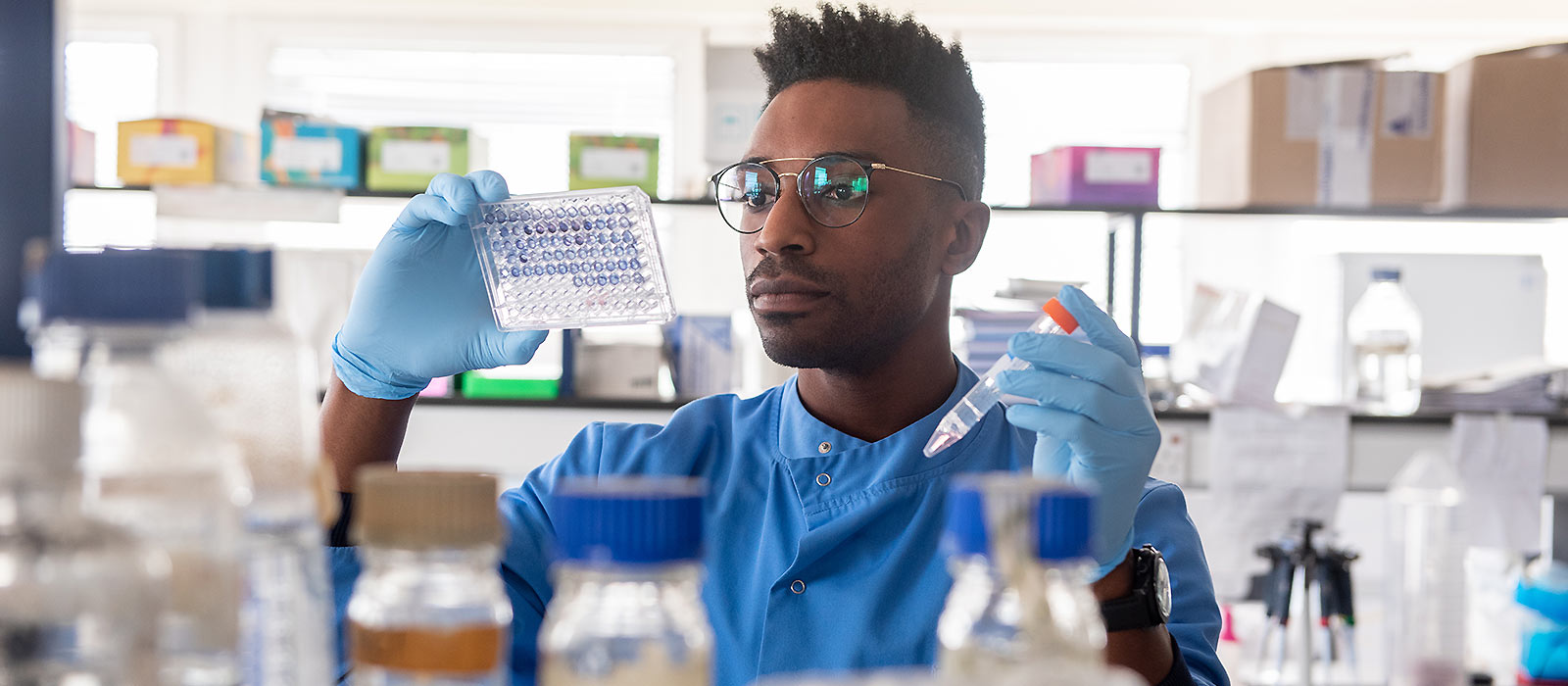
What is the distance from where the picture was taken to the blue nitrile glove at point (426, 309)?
43.7 inches

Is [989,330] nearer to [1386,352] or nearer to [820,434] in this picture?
[1386,352]

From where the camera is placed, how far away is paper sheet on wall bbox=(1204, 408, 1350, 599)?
101 inches

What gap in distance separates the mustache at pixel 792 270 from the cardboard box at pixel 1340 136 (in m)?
1.56

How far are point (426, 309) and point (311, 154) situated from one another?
5.45 ft

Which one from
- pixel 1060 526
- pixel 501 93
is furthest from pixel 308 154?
pixel 1060 526

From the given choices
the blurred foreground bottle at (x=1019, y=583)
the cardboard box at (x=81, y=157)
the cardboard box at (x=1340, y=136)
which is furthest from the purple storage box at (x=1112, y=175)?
the blurred foreground bottle at (x=1019, y=583)

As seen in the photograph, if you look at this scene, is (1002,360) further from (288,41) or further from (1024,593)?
(288,41)

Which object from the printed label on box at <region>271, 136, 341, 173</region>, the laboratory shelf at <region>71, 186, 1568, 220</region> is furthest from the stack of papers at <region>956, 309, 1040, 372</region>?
the printed label on box at <region>271, 136, 341, 173</region>

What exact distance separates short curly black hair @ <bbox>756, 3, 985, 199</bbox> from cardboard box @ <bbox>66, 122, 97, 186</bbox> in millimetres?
1910

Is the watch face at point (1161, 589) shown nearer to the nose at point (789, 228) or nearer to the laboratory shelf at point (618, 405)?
the nose at point (789, 228)

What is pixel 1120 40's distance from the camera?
3.93 meters

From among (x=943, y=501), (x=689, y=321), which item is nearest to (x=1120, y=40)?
(x=689, y=321)

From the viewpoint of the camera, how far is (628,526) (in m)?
0.41

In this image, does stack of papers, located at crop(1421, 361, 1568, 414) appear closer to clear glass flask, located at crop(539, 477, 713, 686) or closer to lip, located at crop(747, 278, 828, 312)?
lip, located at crop(747, 278, 828, 312)
